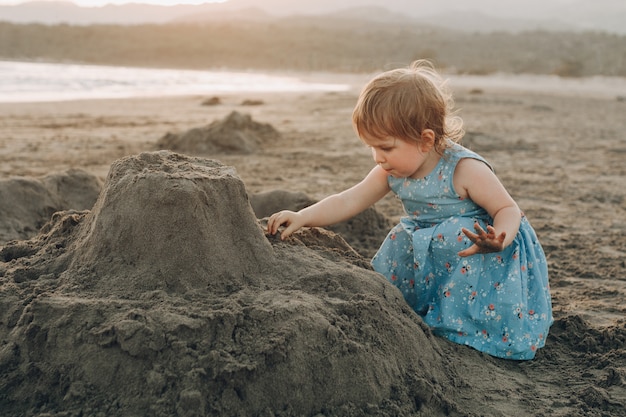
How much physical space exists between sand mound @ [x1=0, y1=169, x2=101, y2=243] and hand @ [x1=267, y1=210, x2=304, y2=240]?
1.77 metres

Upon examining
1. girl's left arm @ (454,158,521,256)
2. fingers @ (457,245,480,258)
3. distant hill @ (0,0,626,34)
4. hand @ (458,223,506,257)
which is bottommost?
fingers @ (457,245,480,258)

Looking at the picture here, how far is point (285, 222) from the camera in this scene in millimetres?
2691

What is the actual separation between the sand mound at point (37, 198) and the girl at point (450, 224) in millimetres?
1897

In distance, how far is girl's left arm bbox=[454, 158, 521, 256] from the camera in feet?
8.13

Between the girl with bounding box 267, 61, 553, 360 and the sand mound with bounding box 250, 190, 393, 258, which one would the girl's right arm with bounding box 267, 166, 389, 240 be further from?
the sand mound with bounding box 250, 190, 393, 258

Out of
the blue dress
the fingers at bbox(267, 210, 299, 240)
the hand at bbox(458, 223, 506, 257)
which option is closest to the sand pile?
the fingers at bbox(267, 210, 299, 240)

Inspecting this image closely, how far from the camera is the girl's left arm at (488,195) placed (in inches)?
97.5

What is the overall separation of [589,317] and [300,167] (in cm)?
400

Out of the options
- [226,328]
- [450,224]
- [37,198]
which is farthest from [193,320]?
[37,198]

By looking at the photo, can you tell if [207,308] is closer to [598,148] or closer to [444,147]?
[444,147]

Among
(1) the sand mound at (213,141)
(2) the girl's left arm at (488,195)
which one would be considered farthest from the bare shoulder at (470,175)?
(1) the sand mound at (213,141)

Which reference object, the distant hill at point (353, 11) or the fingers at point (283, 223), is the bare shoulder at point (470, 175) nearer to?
the fingers at point (283, 223)

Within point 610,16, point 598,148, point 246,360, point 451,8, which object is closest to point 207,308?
point 246,360

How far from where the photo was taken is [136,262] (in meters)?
2.14
